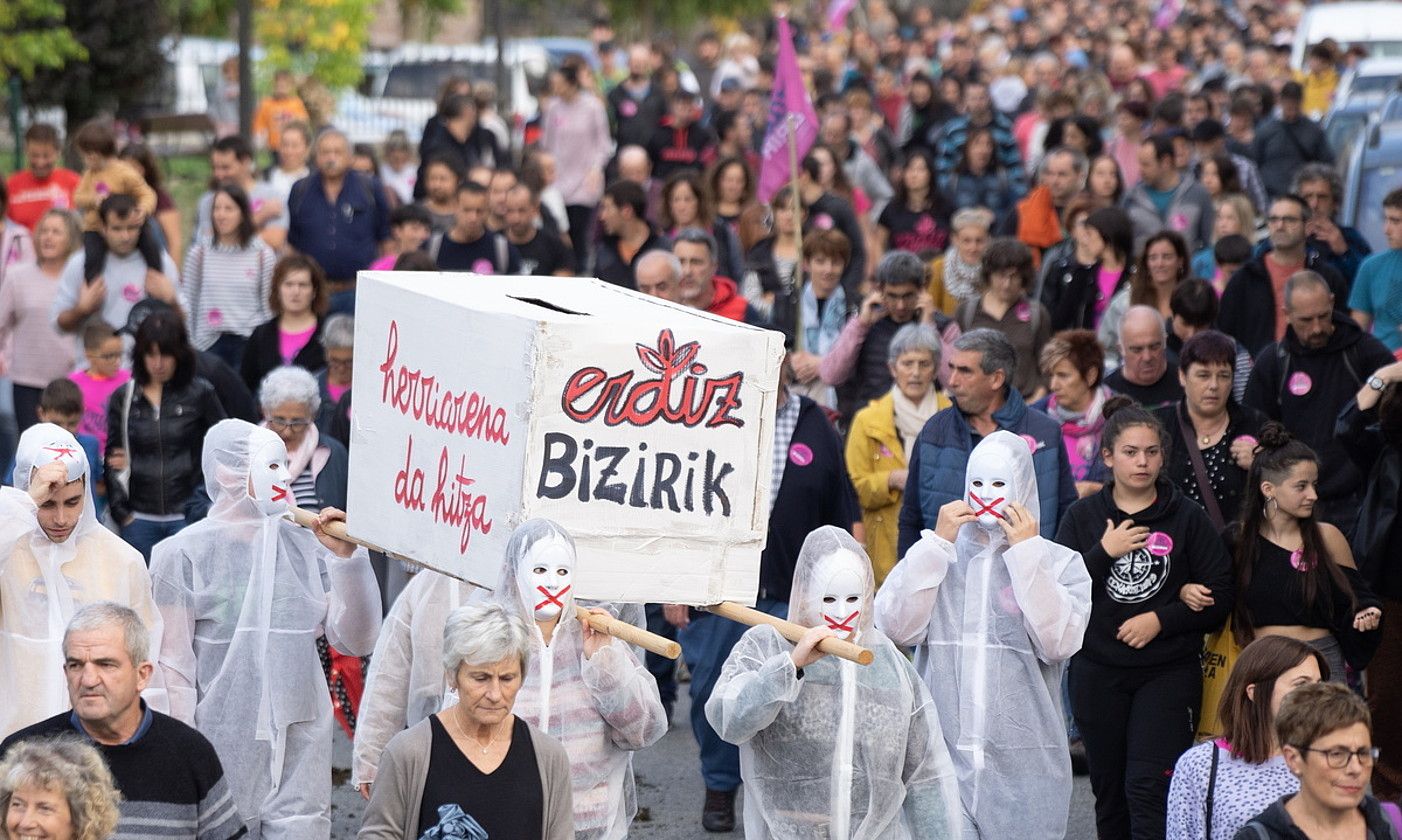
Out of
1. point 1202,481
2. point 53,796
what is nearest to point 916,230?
point 1202,481

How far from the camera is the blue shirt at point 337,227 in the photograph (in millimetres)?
13156

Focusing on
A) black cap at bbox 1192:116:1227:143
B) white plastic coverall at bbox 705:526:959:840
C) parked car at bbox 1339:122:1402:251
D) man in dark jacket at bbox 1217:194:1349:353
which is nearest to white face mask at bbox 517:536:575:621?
white plastic coverall at bbox 705:526:959:840

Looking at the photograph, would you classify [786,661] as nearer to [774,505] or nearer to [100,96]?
[774,505]

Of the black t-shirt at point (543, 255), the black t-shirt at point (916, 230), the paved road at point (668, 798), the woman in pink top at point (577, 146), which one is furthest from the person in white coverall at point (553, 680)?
the woman in pink top at point (577, 146)

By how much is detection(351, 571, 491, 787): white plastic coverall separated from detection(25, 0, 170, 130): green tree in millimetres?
18655

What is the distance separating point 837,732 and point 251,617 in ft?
7.20

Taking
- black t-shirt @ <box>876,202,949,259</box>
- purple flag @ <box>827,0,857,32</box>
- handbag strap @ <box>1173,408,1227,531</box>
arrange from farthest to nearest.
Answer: purple flag @ <box>827,0,857,32</box>
black t-shirt @ <box>876,202,949,259</box>
handbag strap @ <box>1173,408,1227,531</box>

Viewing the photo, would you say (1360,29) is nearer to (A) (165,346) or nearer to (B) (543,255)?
(B) (543,255)

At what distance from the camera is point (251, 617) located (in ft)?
23.8

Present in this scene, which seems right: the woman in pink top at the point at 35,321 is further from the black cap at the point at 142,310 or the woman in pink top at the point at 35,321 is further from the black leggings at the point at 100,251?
the black cap at the point at 142,310

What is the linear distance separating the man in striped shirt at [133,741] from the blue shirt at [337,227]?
25.2 ft

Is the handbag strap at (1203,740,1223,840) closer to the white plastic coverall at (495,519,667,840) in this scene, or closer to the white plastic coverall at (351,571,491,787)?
the white plastic coverall at (495,519,667,840)

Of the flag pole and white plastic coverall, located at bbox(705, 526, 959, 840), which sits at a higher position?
the flag pole

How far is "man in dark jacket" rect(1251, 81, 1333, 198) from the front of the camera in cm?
1577
